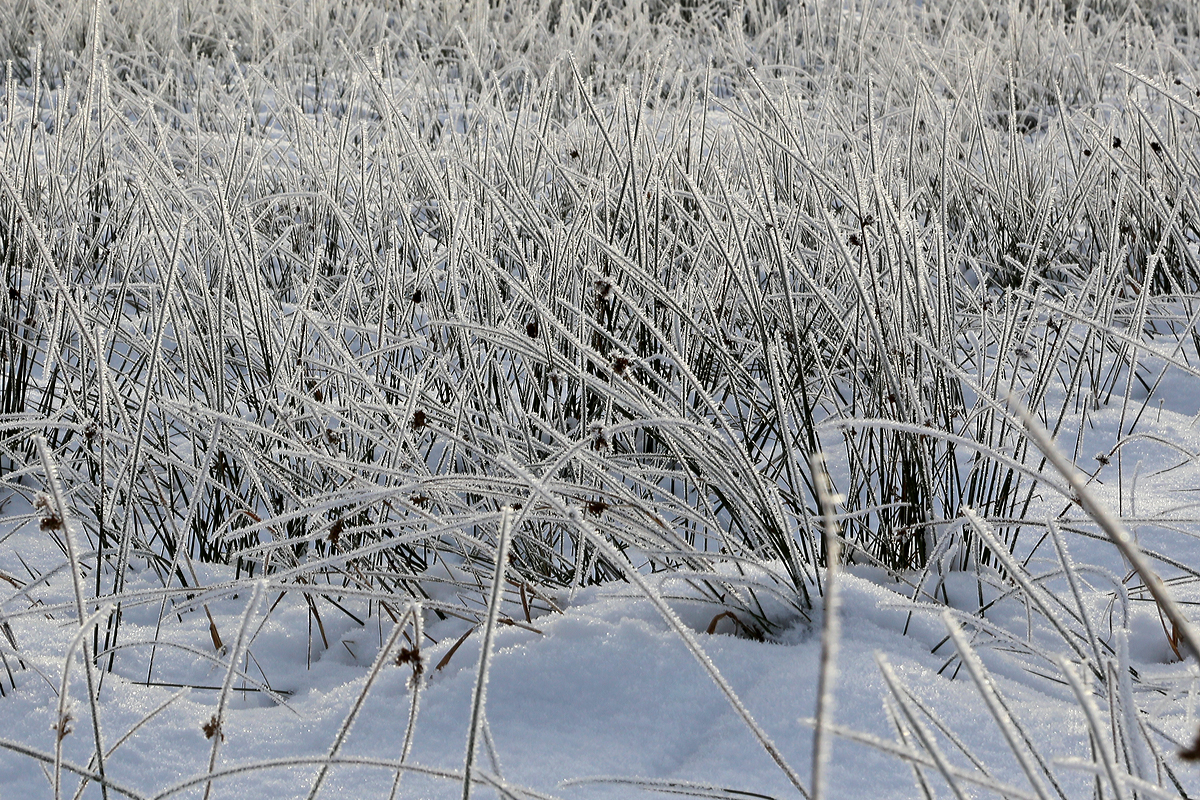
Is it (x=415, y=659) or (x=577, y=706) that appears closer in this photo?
(x=415, y=659)

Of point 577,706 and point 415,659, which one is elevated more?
point 415,659

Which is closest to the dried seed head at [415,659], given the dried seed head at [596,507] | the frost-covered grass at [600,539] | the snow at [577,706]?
the frost-covered grass at [600,539]

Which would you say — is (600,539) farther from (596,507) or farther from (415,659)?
(596,507)

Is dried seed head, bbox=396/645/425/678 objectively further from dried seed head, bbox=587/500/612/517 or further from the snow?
dried seed head, bbox=587/500/612/517

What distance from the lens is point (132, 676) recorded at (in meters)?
1.09

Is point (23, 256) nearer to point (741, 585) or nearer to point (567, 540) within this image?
point (567, 540)

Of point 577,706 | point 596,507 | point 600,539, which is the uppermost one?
point 600,539

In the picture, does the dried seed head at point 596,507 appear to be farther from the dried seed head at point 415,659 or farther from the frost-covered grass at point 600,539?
the dried seed head at point 415,659

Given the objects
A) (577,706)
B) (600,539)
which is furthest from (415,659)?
(577,706)

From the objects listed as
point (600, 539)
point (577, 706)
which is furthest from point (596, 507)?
point (600, 539)

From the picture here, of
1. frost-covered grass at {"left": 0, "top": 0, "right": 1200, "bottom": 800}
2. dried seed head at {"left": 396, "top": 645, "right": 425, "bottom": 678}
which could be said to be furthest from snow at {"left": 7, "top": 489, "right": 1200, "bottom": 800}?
dried seed head at {"left": 396, "top": 645, "right": 425, "bottom": 678}

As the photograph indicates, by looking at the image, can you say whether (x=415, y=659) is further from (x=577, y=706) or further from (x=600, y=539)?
(x=577, y=706)

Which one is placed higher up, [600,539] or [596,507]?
[600,539]

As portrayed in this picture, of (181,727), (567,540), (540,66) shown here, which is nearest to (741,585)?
(567,540)
